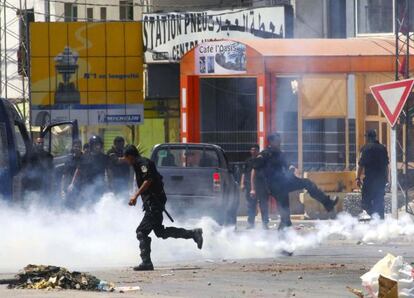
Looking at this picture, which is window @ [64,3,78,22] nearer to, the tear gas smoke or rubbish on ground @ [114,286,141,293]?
the tear gas smoke

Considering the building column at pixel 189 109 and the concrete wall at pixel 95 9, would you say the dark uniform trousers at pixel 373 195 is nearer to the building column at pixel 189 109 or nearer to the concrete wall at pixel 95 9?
the building column at pixel 189 109

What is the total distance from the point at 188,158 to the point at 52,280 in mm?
10784

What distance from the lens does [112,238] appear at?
1928cm

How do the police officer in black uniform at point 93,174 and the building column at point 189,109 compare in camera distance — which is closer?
the police officer in black uniform at point 93,174

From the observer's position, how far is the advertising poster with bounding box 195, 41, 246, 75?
30547mm

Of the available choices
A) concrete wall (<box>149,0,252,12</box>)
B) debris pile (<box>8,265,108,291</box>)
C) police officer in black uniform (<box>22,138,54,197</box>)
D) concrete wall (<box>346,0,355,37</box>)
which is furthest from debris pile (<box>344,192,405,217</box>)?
concrete wall (<box>149,0,252,12</box>)

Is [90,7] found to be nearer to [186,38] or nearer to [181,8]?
[181,8]

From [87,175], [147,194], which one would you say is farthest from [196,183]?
[147,194]

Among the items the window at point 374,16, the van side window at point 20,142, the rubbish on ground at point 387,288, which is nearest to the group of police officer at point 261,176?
the van side window at point 20,142

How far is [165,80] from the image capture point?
41.8m

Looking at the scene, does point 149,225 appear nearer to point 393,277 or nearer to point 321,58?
point 393,277

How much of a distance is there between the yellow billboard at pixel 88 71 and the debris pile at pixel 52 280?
27.5 metres

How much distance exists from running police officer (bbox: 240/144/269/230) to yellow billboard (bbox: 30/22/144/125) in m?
17.2

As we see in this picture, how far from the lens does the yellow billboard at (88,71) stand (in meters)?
41.7
